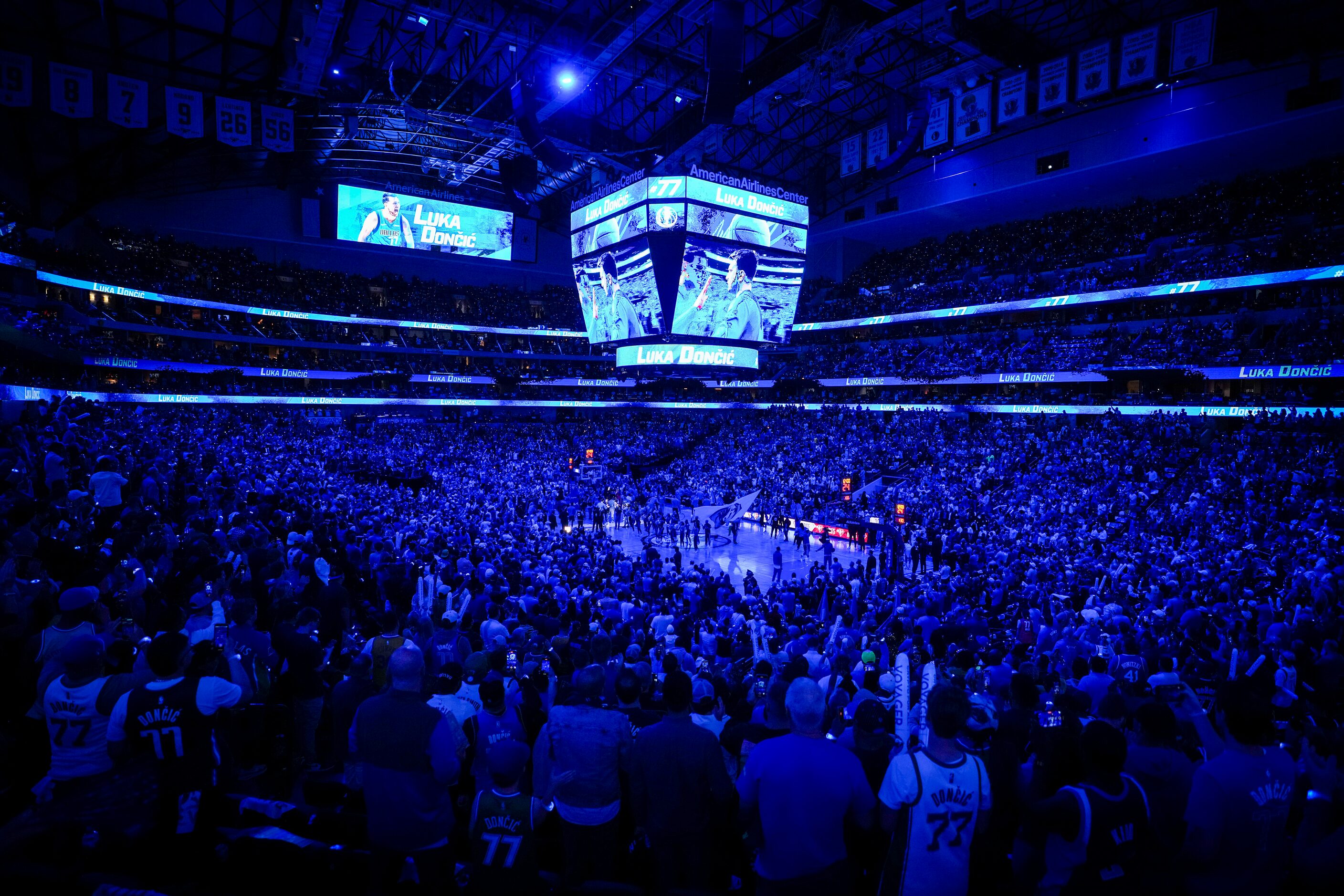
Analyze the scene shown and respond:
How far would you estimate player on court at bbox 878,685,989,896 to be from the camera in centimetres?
265

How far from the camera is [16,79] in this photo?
638 inches

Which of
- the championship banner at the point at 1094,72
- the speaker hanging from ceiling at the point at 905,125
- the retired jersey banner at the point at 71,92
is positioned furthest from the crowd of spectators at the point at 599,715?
the speaker hanging from ceiling at the point at 905,125

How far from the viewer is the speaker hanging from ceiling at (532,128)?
23.2m

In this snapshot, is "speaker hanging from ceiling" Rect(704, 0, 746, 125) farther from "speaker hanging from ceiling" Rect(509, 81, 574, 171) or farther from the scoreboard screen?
"speaker hanging from ceiling" Rect(509, 81, 574, 171)

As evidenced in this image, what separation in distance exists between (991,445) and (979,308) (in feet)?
28.4

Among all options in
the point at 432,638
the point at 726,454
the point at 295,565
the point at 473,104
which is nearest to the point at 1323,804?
the point at 432,638

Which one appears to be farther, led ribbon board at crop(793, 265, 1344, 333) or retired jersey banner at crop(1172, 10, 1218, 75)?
led ribbon board at crop(793, 265, 1344, 333)

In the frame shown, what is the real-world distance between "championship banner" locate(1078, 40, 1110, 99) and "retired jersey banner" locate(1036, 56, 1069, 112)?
0.50 meters

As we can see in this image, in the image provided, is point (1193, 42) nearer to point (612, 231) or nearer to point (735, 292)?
point (735, 292)

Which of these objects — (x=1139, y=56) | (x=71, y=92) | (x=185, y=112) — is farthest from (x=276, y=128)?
(x=1139, y=56)

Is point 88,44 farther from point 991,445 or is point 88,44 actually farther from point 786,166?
point 991,445

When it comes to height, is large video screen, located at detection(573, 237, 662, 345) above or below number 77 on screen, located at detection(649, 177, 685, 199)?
below

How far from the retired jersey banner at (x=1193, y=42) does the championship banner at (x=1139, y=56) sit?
64 centimetres

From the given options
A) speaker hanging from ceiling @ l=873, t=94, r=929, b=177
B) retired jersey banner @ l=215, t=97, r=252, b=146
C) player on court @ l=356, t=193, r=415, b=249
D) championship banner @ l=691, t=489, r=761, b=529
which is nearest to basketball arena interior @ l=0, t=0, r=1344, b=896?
retired jersey banner @ l=215, t=97, r=252, b=146
